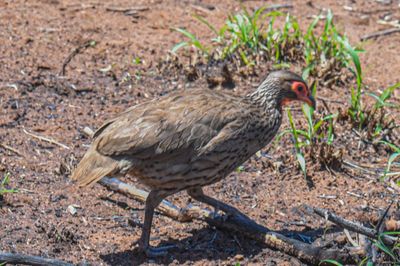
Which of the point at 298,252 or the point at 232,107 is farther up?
the point at 232,107

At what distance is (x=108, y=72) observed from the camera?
9.25m

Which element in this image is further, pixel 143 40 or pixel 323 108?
pixel 143 40

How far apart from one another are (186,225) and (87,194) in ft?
3.12

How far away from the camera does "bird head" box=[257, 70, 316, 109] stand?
7.09 metres

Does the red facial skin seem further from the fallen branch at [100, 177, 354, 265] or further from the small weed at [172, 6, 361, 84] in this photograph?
the small weed at [172, 6, 361, 84]

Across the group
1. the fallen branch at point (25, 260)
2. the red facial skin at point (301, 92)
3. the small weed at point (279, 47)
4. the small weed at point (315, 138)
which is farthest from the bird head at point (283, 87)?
the fallen branch at point (25, 260)

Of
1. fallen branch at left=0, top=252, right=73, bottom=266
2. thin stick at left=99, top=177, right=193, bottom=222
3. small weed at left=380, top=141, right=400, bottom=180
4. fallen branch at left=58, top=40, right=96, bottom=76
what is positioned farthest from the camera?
fallen branch at left=58, top=40, right=96, bottom=76

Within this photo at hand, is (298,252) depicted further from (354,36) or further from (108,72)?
(354,36)

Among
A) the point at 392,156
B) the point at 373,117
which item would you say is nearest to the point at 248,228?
the point at 392,156

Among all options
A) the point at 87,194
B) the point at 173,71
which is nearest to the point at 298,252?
the point at 87,194

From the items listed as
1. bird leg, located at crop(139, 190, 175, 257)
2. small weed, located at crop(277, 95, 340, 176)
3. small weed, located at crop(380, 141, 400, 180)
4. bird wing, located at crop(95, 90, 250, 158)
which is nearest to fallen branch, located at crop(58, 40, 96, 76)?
small weed, located at crop(277, 95, 340, 176)

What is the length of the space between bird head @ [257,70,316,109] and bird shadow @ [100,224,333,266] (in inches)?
44.4

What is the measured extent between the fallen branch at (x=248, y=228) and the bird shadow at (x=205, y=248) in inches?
2.8

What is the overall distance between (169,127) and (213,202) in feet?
2.52
